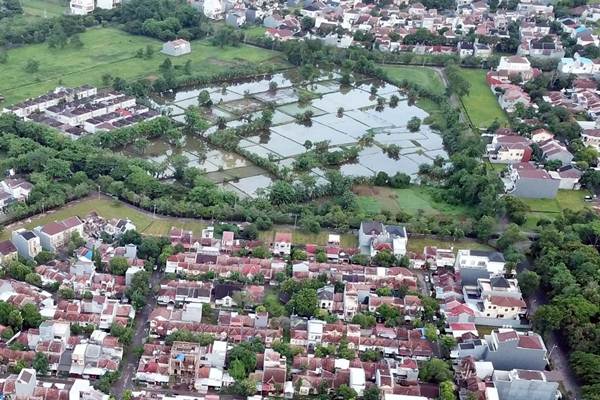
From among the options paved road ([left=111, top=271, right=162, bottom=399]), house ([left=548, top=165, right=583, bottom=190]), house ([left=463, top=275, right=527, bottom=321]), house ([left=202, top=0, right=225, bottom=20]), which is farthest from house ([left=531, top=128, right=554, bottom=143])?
house ([left=202, top=0, right=225, bottom=20])

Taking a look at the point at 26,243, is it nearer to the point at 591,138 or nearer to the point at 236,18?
the point at 591,138

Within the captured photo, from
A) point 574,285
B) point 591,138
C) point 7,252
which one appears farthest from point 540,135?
point 7,252

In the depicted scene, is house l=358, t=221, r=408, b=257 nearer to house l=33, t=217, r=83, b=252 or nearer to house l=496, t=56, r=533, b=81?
house l=33, t=217, r=83, b=252

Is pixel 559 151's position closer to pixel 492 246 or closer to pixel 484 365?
pixel 492 246

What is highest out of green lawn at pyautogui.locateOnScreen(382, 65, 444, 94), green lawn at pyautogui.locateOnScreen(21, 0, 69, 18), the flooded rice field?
green lawn at pyautogui.locateOnScreen(382, 65, 444, 94)

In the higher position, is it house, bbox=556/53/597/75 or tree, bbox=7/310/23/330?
house, bbox=556/53/597/75

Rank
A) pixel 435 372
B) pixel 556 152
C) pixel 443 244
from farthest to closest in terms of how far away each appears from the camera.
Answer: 1. pixel 556 152
2. pixel 443 244
3. pixel 435 372

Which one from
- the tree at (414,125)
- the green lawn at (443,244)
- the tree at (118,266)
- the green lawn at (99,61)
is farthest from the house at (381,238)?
the green lawn at (99,61)
